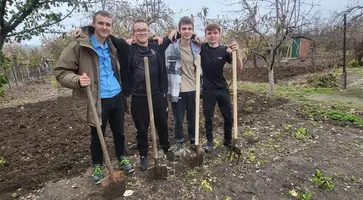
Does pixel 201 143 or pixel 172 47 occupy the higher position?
pixel 172 47

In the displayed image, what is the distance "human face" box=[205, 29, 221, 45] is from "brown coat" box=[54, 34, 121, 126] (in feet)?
4.78

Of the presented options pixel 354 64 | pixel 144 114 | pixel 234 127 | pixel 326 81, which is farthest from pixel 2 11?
pixel 354 64

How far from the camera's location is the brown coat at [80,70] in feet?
8.99

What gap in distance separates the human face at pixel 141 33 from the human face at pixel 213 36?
2.77 ft

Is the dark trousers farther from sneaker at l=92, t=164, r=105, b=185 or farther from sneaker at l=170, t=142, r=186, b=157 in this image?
sneaker at l=92, t=164, r=105, b=185

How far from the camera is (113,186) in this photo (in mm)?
2908

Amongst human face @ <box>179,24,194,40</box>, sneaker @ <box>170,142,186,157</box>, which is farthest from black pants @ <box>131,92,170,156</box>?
human face @ <box>179,24,194,40</box>

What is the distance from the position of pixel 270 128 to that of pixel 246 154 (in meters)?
1.31

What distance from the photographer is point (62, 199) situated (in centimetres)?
A: 309

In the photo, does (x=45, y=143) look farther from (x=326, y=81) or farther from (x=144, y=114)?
(x=326, y=81)

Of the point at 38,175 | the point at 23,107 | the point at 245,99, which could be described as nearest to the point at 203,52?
the point at 38,175

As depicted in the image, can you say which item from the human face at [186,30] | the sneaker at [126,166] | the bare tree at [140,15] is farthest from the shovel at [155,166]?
the bare tree at [140,15]

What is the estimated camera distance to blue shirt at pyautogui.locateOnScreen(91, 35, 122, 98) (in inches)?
115

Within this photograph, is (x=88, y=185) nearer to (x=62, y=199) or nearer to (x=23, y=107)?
(x=62, y=199)
